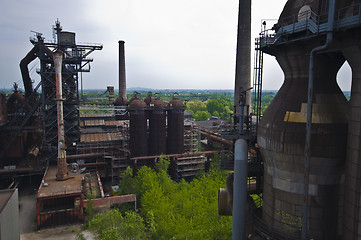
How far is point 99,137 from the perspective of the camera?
3844 centimetres

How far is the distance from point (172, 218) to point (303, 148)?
11.6m

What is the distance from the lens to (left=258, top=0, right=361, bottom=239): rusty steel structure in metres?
9.74

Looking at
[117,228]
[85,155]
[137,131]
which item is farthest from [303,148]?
[85,155]

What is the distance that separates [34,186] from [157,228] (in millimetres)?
22635

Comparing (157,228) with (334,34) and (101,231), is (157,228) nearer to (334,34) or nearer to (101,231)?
(101,231)

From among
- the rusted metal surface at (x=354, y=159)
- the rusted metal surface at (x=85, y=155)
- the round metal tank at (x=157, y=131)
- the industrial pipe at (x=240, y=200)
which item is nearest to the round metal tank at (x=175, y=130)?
the round metal tank at (x=157, y=131)

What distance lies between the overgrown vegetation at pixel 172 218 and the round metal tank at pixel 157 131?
899 cm

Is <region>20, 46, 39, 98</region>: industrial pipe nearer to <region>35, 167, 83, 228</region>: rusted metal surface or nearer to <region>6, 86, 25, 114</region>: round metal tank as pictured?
<region>6, 86, 25, 114</region>: round metal tank

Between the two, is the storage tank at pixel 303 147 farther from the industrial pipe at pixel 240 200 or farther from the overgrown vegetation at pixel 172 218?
the overgrown vegetation at pixel 172 218

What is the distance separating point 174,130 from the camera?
119 feet

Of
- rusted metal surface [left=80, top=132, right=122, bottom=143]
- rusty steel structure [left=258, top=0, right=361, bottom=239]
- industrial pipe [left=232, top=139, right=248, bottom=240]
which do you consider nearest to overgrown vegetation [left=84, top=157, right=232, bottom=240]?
industrial pipe [left=232, top=139, right=248, bottom=240]

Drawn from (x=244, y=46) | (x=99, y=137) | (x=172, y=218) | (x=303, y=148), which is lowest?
(x=172, y=218)

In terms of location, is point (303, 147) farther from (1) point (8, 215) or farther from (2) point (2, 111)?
(2) point (2, 111)

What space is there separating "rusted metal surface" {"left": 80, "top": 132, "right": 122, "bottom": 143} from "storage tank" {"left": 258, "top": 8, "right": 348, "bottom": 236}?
2906 cm
